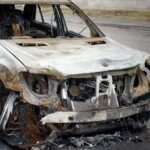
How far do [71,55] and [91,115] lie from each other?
892 millimetres

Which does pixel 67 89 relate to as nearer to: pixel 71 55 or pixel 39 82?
pixel 39 82

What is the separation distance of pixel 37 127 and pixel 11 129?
14.7 inches

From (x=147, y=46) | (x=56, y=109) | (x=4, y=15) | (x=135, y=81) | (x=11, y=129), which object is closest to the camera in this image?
(x=56, y=109)

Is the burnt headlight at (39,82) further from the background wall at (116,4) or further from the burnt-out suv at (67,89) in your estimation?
the background wall at (116,4)

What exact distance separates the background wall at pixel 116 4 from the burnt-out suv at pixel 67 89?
52.4 ft


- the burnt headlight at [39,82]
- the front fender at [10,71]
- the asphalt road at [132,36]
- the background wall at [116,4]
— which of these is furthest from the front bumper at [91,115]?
the background wall at [116,4]

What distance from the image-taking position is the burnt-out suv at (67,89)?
5430 millimetres

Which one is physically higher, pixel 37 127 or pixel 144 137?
pixel 37 127

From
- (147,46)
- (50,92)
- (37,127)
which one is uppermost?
(50,92)

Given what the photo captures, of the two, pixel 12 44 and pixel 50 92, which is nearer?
pixel 50 92

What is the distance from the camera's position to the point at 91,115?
548cm

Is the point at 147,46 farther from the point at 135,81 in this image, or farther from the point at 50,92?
the point at 50,92

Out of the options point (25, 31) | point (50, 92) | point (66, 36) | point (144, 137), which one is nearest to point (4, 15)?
point (25, 31)

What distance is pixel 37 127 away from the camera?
569cm
